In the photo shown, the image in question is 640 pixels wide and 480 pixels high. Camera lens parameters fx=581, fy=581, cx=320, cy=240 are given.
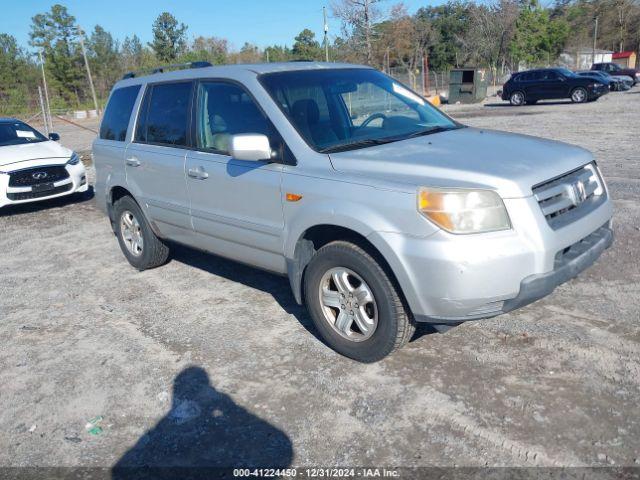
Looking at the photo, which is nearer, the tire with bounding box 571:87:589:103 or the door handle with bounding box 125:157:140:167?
the door handle with bounding box 125:157:140:167

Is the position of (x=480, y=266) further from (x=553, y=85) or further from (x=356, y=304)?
(x=553, y=85)

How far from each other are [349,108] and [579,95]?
23.7 m

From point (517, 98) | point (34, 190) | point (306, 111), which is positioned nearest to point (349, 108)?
point (306, 111)

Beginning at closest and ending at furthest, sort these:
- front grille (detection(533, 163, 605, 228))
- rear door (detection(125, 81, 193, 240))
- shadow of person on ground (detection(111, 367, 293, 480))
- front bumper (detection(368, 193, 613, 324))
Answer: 1. shadow of person on ground (detection(111, 367, 293, 480))
2. front bumper (detection(368, 193, 613, 324))
3. front grille (detection(533, 163, 605, 228))
4. rear door (detection(125, 81, 193, 240))

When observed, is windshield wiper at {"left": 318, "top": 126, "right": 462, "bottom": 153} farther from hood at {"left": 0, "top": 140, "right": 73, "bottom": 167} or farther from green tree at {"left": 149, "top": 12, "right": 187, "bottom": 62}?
green tree at {"left": 149, "top": 12, "right": 187, "bottom": 62}

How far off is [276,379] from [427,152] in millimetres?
1754

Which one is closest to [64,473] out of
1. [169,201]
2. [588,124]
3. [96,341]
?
[96,341]

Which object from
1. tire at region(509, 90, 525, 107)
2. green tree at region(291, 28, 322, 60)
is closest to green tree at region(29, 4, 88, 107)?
green tree at region(291, 28, 322, 60)

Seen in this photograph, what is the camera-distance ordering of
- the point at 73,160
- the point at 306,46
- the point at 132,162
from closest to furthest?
1. the point at 132,162
2. the point at 73,160
3. the point at 306,46

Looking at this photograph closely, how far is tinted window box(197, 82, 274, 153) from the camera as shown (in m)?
4.29

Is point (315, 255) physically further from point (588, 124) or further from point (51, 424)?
point (588, 124)

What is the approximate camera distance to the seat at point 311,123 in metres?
4.02

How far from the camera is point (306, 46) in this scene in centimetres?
6031

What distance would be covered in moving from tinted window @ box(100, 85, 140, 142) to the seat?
2.22 meters
